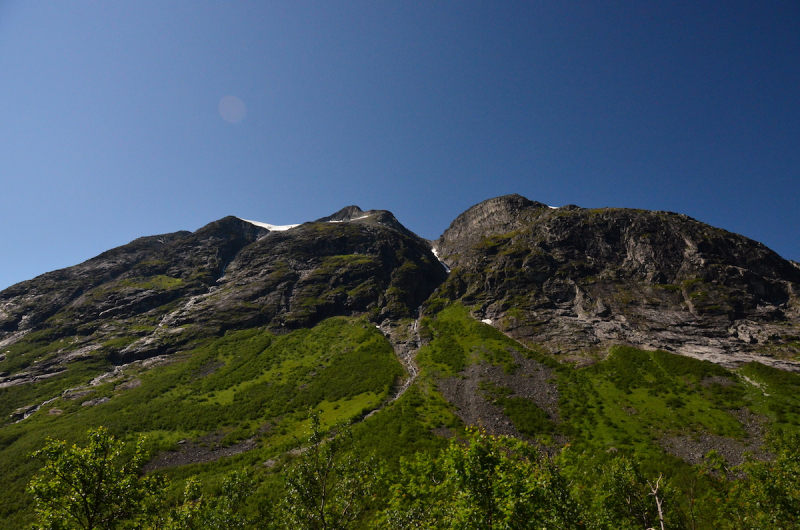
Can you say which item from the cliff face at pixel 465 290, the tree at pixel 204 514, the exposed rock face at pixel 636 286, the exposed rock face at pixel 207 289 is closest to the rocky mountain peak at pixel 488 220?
the cliff face at pixel 465 290

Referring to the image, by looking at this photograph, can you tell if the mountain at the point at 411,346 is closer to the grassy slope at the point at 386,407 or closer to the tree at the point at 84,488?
the grassy slope at the point at 386,407

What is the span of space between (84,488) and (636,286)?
366ft

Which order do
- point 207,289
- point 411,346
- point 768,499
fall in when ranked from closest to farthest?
point 768,499 → point 411,346 → point 207,289

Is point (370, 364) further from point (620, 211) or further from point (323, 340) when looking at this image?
point (620, 211)

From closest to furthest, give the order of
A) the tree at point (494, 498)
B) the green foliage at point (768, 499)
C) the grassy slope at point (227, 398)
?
the tree at point (494, 498), the green foliage at point (768, 499), the grassy slope at point (227, 398)

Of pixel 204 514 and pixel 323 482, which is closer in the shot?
pixel 323 482

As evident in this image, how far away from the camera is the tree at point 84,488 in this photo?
1239cm

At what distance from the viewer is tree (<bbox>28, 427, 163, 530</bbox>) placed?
12391mm

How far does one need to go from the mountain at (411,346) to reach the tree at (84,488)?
77.8 feet

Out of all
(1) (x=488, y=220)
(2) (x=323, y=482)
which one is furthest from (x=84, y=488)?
(1) (x=488, y=220)

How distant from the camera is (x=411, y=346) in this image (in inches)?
3172

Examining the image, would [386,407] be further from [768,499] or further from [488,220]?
[488,220]

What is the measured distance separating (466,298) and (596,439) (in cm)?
6300

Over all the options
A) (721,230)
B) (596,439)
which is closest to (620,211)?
(721,230)
